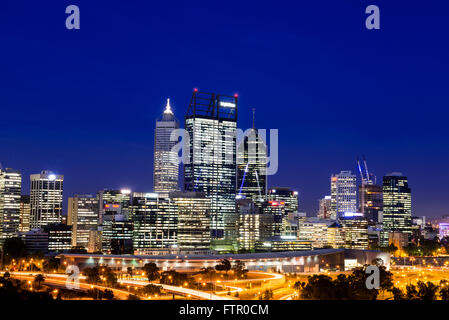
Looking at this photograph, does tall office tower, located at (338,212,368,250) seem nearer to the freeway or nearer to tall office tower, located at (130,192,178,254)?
tall office tower, located at (130,192,178,254)

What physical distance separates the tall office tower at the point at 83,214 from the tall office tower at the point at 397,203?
86.5 m

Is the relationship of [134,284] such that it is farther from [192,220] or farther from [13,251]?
[192,220]

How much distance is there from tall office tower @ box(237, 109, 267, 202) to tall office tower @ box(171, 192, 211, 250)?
56.6 m

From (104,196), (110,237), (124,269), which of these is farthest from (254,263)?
(104,196)

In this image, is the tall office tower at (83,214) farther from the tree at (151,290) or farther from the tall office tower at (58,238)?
the tree at (151,290)

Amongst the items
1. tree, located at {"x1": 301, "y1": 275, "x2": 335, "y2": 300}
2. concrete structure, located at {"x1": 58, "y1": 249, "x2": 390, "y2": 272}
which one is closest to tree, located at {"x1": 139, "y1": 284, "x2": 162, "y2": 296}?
tree, located at {"x1": 301, "y1": 275, "x2": 335, "y2": 300}

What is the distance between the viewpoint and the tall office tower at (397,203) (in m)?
167

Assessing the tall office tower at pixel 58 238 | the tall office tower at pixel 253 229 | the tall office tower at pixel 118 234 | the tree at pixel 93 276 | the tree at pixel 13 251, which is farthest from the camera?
the tall office tower at pixel 253 229

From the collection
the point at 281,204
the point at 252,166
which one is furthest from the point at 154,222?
the point at 252,166

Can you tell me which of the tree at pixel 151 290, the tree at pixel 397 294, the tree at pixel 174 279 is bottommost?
the tree at pixel 174 279

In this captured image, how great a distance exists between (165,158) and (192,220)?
69447 mm

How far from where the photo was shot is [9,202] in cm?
13438

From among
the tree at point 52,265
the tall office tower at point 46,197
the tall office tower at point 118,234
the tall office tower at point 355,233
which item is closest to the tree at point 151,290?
the tree at point 52,265
